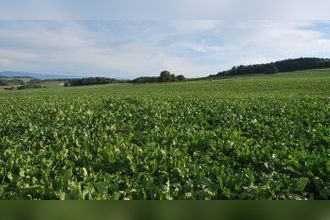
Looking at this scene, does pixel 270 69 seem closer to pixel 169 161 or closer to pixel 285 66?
pixel 285 66

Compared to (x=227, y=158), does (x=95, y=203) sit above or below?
above

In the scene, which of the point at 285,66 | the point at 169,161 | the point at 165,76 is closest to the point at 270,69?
the point at 285,66

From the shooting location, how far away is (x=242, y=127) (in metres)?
12.4

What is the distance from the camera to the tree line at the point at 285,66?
11256 centimetres

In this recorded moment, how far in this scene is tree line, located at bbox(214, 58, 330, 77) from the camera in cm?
11256

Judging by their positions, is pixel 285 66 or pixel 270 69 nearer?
pixel 270 69

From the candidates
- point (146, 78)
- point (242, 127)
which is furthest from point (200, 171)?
point (146, 78)

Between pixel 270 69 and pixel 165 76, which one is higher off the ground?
pixel 270 69

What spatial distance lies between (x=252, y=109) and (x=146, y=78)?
99079mm

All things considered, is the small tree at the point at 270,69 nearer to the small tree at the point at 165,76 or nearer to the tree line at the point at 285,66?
the tree line at the point at 285,66

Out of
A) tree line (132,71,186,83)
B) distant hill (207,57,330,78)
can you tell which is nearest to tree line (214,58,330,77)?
distant hill (207,57,330,78)

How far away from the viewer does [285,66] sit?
118312 mm

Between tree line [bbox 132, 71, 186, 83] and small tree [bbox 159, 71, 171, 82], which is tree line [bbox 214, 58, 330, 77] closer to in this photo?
tree line [bbox 132, 71, 186, 83]

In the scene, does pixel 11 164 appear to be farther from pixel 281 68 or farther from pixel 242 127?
pixel 281 68
